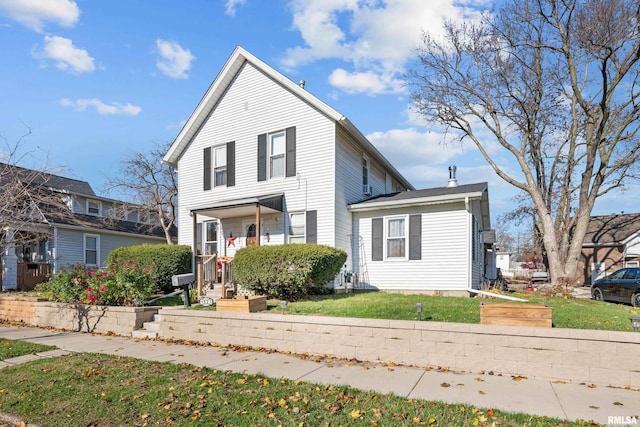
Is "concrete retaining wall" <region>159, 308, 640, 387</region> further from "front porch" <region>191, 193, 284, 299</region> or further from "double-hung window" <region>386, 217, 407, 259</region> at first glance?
"double-hung window" <region>386, 217, 407, 259</region>

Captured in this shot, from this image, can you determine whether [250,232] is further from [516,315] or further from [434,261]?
[516,315]

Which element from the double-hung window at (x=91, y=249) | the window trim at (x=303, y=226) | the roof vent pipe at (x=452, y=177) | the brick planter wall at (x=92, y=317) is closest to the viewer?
the brick planter wall at (x=92, y=317)

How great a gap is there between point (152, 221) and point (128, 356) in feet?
77.6

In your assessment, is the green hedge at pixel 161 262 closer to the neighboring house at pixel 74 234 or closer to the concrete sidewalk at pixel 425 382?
the neighboring house at pixel 74 234

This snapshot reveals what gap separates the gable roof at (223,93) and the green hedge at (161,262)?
4770 mm

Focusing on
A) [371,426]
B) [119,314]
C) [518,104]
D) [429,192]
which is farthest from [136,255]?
[518,104]

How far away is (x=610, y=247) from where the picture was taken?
26.4 metres

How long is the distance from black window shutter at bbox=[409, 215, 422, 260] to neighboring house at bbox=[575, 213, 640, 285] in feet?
61.8

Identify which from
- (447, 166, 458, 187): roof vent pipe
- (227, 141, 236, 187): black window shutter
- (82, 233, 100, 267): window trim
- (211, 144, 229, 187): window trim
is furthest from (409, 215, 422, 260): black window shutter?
(82, 233, 100, 267): window trim

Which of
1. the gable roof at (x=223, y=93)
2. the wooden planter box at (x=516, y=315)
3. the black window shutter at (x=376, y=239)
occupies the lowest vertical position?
the wooden planter box at (x=516, y=315)

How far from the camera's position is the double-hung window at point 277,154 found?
14.5 meters

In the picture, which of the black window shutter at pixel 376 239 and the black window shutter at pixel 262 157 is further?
the black window shutter at pixel 262 157

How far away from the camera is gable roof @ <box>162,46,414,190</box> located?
13.4 m

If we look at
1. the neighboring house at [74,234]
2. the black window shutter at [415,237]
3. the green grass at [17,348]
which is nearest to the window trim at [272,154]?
the black window shutter at [415,237]
